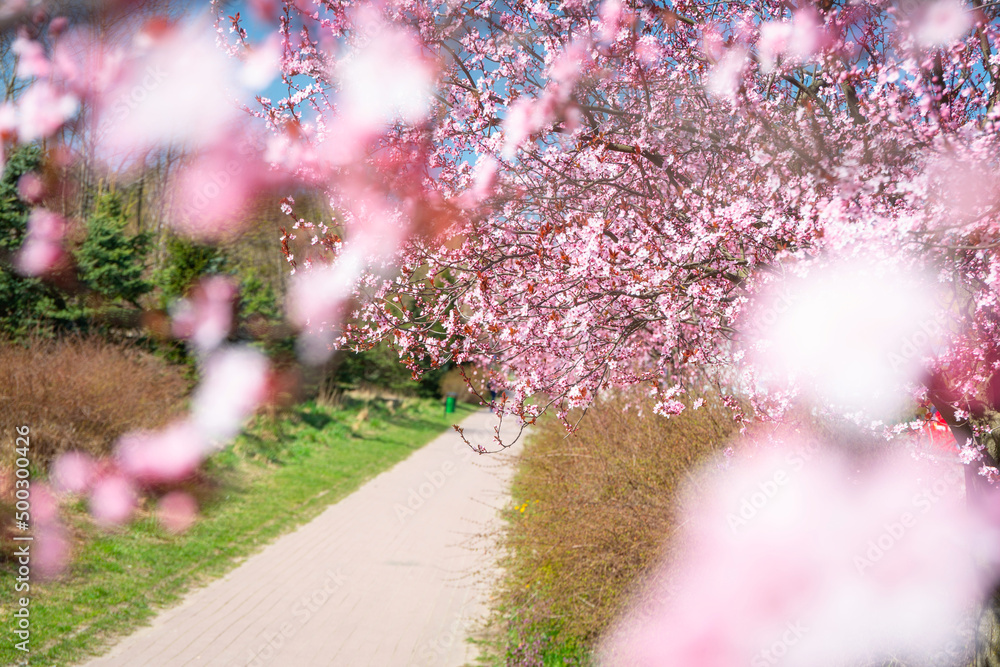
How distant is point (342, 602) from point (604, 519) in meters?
3.06

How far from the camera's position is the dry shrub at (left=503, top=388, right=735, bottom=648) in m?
4.96

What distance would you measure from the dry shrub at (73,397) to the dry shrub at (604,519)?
18.9 feet

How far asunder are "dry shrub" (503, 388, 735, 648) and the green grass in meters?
3.37

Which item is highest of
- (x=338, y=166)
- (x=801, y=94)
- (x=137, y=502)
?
(x=801, y=94)

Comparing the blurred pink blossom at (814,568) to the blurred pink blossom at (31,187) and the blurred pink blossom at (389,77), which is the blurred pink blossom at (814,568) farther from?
the blurred pink blossom at (31,187)

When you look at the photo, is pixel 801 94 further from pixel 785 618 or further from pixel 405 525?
pixel 405 525

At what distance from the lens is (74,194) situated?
15.7 metres

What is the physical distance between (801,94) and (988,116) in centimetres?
107

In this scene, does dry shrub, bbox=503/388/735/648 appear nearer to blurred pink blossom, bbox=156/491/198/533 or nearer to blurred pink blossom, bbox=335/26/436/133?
blurred pink blossom, bbox=335/26/436/133

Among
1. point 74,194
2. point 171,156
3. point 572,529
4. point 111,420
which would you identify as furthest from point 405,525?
point 171,156

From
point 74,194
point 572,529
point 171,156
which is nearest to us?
point 572,529

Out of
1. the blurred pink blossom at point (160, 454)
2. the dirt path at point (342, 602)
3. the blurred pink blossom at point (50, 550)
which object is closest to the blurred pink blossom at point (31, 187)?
the blurred pink blossom at point (160, 454)

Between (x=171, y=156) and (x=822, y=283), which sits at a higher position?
(x=171, y=156)

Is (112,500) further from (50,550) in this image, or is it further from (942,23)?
(942,23)
